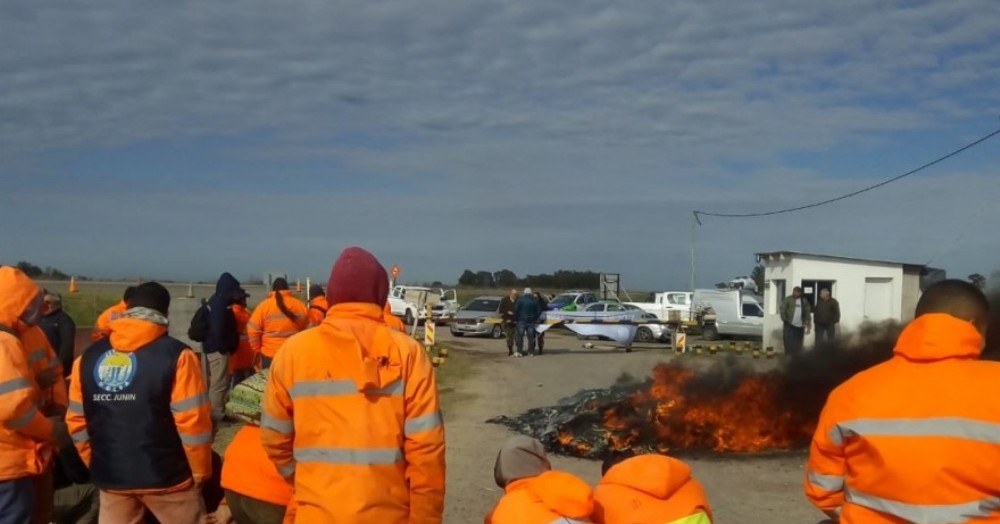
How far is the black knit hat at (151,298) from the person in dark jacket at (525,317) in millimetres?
20098

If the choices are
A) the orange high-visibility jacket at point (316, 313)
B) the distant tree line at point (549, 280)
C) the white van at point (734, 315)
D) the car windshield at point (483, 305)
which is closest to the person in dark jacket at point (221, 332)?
the orange high-visibility jacket at point (316, 313)

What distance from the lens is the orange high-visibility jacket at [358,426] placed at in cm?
360

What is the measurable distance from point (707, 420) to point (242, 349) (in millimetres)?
5836

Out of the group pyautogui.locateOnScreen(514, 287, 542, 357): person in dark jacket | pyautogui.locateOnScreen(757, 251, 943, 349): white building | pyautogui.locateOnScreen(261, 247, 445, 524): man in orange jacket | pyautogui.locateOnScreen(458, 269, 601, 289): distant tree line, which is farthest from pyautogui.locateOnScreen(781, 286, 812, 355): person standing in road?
pyautogui.locateOnScreen(458, 269, 601, 289): distant tree line

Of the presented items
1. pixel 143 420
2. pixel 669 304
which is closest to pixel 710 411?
pixel 143 420

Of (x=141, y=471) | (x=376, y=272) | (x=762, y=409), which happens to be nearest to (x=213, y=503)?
(x=141, y=471)

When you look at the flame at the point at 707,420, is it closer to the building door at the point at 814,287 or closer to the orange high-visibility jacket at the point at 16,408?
the orange high-visibility jacket at the point at 16,408

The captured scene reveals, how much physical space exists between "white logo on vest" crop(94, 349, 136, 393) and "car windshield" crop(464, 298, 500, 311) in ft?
96.5

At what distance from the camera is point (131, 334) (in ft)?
15.9

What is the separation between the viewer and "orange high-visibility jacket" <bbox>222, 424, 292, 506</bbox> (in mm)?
4273

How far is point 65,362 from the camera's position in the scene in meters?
9.42

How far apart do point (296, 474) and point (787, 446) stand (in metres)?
8.96

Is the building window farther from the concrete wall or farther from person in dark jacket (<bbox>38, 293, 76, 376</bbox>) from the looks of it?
person in dark jacket (<bbox>38, 293, 76, 376</bbox>)

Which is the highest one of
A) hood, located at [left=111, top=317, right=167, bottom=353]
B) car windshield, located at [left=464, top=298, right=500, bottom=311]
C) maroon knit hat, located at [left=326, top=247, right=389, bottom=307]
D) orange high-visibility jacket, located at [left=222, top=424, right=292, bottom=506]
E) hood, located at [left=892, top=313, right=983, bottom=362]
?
maroon knit hat, located at [left=326, top=247, right=389, bottom=307]
